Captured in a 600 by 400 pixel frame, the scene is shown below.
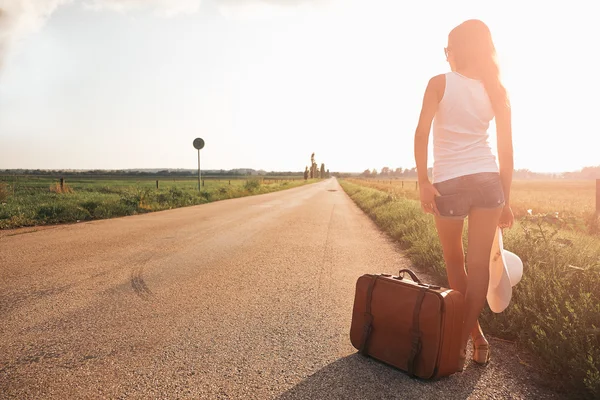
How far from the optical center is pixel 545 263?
3850 mm

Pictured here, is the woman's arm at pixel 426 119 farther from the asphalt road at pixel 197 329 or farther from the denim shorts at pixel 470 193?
the asphalt road at pixel 197 329

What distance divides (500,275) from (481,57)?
144 centimetres

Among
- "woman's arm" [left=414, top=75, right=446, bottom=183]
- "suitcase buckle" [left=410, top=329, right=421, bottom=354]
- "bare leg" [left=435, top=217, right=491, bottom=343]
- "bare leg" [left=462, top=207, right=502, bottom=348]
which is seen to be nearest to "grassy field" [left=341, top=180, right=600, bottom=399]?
"bare leg" [left=435, top=217, right=491, bottom=343]

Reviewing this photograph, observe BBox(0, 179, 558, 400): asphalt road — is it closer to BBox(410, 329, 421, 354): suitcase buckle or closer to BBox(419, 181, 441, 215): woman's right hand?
BBox(410, 329, 421, 354): suitcase buckle

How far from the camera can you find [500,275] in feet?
8.02

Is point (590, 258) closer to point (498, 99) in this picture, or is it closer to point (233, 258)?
point (498, 99)

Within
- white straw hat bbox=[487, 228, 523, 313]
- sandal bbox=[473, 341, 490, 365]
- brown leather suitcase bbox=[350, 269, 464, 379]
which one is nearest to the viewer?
brown leather suitcase bbox=[350, 269, 464, 379]

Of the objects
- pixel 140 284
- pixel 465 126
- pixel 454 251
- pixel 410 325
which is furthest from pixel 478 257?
pixel 140 284

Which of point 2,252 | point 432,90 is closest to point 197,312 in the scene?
point 432,90

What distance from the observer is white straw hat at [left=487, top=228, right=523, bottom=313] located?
2416 millimetres

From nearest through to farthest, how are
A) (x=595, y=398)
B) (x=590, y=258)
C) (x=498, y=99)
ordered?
(x=595, y=398)
(x=498, y=99)
(x=590, y=258)

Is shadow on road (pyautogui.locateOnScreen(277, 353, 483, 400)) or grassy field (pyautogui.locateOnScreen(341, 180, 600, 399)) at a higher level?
grassy field (pyautogui.locateOnScreen(341, 180, 600, 399))

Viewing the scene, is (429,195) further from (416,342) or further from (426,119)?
(416,342)

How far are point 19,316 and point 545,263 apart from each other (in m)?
5.34
